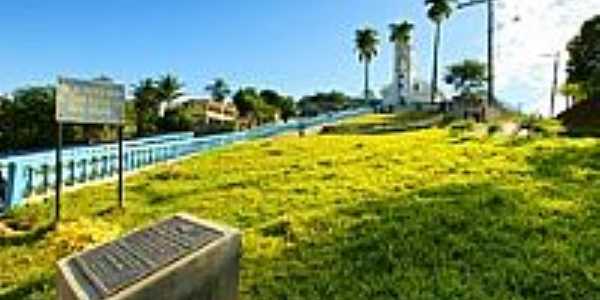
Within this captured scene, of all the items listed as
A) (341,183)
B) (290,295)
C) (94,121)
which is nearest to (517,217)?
(290,295)

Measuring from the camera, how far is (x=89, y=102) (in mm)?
16266

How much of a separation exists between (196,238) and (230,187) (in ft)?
36.5

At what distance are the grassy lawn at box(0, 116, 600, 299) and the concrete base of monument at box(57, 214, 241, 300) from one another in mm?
2554

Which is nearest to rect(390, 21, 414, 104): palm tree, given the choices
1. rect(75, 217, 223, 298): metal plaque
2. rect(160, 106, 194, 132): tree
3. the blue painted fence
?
rect(160, 106, 194, 132): tree

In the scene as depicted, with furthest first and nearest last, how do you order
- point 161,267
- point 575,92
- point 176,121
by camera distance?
point 176,121, point 575,92, point 161,267

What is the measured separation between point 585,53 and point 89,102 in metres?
68.5

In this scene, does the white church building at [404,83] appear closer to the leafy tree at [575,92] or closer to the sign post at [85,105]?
the leafy tree at [575,92]

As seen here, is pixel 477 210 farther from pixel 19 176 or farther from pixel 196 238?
pixel 19 176

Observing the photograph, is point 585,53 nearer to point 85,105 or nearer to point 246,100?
point 246,100

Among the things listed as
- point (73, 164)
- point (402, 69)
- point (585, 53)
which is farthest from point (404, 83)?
point (73, 164)

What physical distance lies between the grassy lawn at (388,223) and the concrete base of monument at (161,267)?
255 cm

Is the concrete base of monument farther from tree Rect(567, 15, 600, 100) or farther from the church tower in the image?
the church tower

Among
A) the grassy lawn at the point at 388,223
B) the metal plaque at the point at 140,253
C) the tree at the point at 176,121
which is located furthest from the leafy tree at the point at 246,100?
the metal plaque at the point at 140,253

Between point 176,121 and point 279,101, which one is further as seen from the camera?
point 279,101
